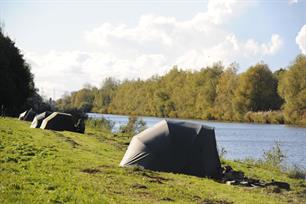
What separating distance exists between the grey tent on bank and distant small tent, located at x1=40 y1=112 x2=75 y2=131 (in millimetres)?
22455

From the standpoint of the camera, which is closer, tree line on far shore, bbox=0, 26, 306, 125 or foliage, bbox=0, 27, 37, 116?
foliage, bbox=0, 27, 37, 116

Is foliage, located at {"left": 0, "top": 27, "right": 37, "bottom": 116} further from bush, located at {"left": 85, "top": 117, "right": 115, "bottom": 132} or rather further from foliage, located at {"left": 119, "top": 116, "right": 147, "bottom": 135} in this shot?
foliage, located at {"left": 119, "top": 116, "right": 147, "bottom": 135}

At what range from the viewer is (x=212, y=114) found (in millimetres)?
122562

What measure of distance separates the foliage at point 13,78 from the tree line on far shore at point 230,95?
45.0 meters

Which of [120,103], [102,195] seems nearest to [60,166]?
[102,195]

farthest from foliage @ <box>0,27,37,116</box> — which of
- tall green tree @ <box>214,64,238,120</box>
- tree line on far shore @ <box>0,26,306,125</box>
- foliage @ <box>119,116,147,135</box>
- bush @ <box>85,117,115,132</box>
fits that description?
tall green tree @ <box>214,64,238,120</box>

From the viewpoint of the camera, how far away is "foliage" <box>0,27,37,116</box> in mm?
63562

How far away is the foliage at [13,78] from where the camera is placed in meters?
63.6

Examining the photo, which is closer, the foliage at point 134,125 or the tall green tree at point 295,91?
the foliage at point 134,125

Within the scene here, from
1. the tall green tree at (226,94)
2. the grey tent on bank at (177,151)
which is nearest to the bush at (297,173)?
the grey tent on bank at (177,151)

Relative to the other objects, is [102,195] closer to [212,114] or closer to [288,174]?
[288,174]

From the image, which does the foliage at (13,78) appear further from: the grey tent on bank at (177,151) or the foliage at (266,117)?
the foliage at (266,117)

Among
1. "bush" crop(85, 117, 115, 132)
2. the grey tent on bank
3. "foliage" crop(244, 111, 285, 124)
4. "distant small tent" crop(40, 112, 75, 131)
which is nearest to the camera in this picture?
the grey tent on bank

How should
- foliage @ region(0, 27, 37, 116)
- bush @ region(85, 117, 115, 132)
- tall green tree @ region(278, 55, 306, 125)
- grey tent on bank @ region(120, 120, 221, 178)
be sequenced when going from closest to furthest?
grey tent on bank @ region(120, 120, 221, 178)
bush @ region(85, 117, 115, 132)
foliage @ region(0, 27, 37, 116)
tall green tree @ region(278, 55, 306, 125)
